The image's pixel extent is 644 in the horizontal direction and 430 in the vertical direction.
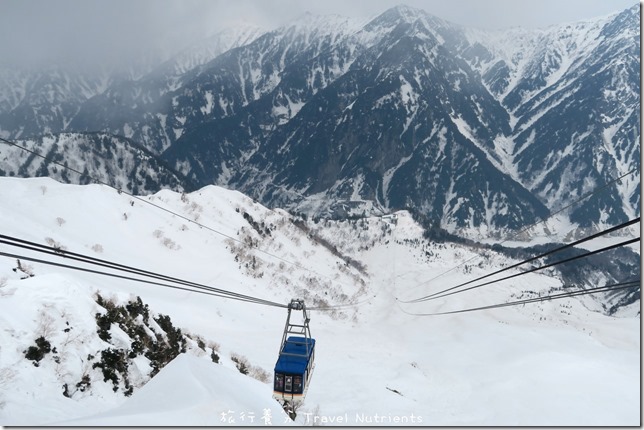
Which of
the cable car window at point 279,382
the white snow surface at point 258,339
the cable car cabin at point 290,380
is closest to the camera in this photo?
the white snow surface at point 258,339

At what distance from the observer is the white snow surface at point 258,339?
17734 millimetres

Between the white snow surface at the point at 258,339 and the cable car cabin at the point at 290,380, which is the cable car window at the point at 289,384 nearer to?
the cable car cabin at the point at 290,380

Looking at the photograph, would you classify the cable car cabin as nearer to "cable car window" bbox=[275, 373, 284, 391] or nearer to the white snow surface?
"cable car window" bbox=[275, 373, 284, 391]

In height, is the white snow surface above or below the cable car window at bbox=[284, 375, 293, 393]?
above

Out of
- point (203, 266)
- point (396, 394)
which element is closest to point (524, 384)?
point (396, 394)

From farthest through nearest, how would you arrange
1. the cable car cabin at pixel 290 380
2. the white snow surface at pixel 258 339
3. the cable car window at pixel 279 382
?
the cable car window at pixel 279 382 < the cable car cabin at pixel 290 380 < the white snow surface at pixel 258 339

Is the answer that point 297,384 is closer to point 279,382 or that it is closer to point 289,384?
point 289,384

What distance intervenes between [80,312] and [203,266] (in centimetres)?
6954

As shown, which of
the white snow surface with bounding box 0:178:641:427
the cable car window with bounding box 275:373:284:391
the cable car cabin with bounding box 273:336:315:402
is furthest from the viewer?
the cable car window with bounding box 275:373:284:391

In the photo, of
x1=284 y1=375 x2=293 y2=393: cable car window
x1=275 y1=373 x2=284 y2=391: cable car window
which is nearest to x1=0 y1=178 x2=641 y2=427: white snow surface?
x1=275 y1=373 x2=284 y2=391: cable car window

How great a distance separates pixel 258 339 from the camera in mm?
55094

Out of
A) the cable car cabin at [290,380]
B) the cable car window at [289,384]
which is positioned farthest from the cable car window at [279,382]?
the cable car window at [289,384]

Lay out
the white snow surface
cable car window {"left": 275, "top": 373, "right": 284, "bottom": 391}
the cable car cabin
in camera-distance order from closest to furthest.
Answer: the white snow surface < the cable car cabin < cable car window {"left": 275, "top": 373, "right": 284, "bottom": 391}

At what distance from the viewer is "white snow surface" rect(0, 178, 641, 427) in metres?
17.7
